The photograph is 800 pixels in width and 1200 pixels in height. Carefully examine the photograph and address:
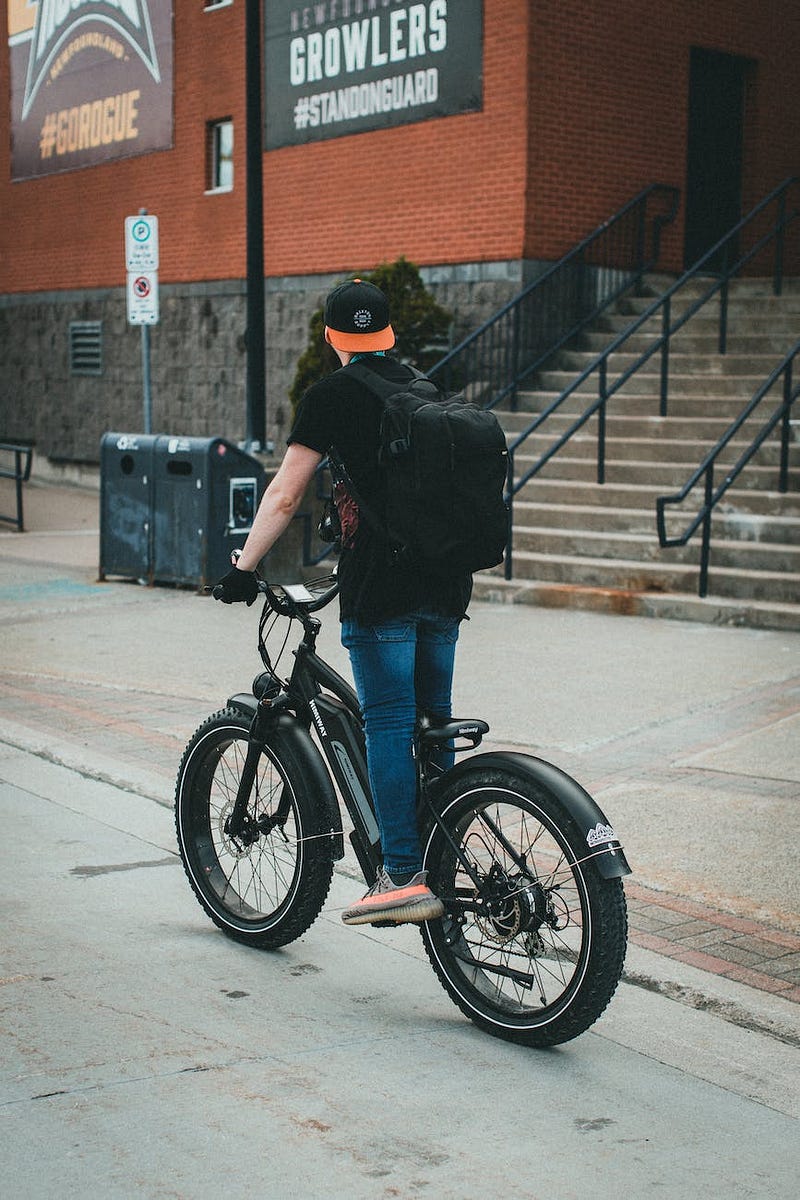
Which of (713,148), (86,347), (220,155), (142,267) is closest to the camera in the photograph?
(142,267)

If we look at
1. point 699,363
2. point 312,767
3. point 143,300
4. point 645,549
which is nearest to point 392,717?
point 312,767

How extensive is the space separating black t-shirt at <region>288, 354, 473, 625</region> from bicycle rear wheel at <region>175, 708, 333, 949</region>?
658 mm

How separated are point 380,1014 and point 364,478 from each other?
150cm

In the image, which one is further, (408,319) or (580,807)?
(408,319)

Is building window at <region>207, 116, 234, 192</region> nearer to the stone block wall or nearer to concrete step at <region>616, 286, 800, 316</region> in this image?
the stone block wall

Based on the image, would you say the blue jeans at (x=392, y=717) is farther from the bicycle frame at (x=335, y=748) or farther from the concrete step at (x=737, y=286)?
the concrete step at (x=737, y=286)

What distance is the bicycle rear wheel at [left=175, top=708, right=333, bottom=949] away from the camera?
15.1 ft

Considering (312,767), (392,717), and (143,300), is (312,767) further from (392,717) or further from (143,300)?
(143,300)

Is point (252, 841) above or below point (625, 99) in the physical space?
below

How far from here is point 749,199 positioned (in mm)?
18016

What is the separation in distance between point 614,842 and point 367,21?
50.5ft

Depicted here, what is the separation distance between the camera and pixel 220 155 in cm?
2036

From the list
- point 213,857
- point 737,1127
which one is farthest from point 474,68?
point 737,1127

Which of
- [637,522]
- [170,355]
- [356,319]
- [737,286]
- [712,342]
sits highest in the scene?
[737,286]
